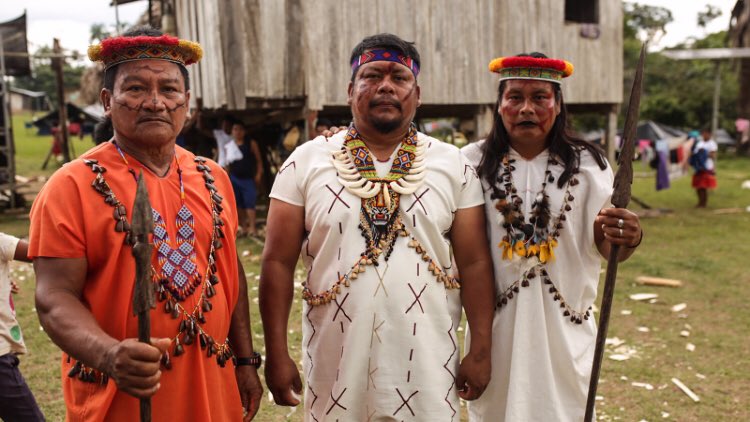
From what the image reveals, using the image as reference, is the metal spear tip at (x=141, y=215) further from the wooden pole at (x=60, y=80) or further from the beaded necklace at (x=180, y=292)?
the wooden pole at (x=60, y=80)

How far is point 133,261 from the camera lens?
2082mm

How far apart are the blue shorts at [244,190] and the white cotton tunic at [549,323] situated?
26.4ft

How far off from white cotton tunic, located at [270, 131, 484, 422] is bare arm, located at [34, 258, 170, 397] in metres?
0.84

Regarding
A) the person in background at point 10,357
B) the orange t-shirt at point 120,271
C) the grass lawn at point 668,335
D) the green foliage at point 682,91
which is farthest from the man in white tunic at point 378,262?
the green foliage at point 682,91

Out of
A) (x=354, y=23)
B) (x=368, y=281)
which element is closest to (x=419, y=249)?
(x=368, y=281)

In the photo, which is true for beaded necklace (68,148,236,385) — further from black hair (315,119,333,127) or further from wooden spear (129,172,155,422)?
black hair (315,119,333,127)

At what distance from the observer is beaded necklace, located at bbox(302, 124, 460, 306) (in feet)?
8.41

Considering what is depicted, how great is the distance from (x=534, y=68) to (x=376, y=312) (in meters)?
1.33

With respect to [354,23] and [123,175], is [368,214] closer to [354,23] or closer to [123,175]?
[123,175]

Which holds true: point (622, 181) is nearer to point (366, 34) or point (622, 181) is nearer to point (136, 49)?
point (136, 49)

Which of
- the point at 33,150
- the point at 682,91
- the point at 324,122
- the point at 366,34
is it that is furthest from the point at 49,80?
the point at 366,34

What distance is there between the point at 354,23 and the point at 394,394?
27.4ft

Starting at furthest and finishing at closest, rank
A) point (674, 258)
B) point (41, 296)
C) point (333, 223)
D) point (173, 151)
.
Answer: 1. point (674, 258)
2. point (333, 223)
3. point (173, 151)
4. point (41, 296)

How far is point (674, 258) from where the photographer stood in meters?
9.82
